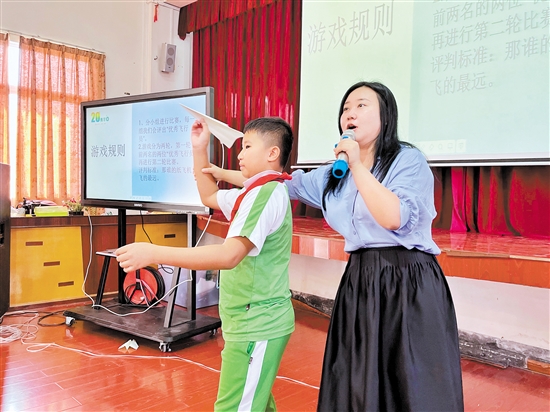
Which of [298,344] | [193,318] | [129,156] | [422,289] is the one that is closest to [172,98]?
[129,156]

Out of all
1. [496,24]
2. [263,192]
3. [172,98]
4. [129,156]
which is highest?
[496,24]

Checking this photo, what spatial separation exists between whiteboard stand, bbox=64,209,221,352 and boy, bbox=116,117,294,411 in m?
1.44

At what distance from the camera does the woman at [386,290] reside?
1.03 m

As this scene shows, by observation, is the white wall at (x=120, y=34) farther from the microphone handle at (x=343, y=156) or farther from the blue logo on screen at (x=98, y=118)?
the microphone handle at (x=343, y=156)

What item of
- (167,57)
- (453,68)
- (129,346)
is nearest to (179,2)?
(167,57)

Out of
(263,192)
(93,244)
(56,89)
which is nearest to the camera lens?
(263,192)

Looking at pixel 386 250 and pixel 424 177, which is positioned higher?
pixel 424 177

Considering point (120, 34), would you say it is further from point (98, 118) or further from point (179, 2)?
point (98, 118)

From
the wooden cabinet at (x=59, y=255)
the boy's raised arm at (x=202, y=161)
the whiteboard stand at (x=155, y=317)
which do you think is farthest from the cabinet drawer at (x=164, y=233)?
the boy's raised arm at (x=202, y=161)

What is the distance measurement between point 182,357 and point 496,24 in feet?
8.22

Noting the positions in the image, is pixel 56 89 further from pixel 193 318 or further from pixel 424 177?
pixel 424 177

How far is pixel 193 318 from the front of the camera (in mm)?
2920

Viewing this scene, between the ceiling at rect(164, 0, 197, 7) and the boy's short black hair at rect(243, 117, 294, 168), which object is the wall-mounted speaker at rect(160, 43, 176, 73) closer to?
the ceiling at rect(164, 0, 197, 7)

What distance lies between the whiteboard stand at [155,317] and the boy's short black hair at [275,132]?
1.50m
